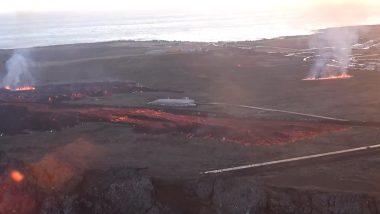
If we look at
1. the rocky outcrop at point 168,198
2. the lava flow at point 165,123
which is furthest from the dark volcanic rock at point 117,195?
the lava flow at point 165,123

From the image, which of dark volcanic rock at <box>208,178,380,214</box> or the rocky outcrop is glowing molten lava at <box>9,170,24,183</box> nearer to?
the rocky outcrop

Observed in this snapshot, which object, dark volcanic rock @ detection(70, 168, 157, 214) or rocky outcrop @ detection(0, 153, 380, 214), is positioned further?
dark volcanic rock @ detection(70, 168, 157, 214)

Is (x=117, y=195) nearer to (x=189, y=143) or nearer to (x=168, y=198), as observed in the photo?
(x=168, y=198)

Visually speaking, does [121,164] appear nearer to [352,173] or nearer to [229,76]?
[352,173]

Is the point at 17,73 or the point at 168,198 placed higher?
the point at 168,198

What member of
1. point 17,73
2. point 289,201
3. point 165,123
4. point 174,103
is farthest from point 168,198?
point 17,73

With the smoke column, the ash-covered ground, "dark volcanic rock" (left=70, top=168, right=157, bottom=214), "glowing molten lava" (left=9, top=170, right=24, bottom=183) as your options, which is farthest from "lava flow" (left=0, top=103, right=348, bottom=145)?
the smoke column

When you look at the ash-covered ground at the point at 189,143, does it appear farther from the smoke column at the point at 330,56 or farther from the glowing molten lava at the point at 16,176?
the smoke column at the point at 330,56
